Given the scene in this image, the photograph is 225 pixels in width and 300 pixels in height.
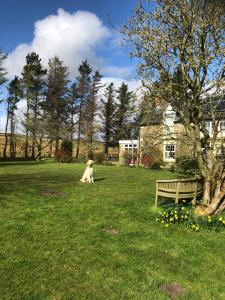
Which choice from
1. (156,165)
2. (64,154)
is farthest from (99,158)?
(156,165)

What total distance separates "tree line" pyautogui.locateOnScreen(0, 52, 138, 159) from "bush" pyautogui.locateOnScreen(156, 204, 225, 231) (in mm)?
32499

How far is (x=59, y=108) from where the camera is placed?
54.5 metres

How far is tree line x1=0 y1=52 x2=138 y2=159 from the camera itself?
152ft

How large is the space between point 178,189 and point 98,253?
4755mm

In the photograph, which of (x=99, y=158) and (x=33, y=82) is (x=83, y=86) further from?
(x=99, y=158)

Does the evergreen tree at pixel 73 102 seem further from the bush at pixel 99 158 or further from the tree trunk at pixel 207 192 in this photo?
the tree trunk at pixel 207 192

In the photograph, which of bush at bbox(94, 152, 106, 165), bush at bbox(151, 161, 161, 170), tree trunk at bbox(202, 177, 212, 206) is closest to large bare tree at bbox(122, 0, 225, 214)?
tree trunk at bbox(202, 177, 212, 206)

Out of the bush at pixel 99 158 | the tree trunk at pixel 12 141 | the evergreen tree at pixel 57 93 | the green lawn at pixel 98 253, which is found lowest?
the green lawn at pixel 98 253

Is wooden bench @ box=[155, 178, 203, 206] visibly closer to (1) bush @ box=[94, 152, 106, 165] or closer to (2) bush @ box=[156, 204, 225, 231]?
(2) bush @ box=[156, 204, 225, 231]

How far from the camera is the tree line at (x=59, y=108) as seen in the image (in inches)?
1825

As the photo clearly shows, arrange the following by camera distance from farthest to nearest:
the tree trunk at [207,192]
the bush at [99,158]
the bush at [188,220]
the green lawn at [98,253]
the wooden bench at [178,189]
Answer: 1. the bush at [99,158]
2. the wooden bench at [178,189]
3. the tree trunk at [207,192]
4. the bush at [188,220]
5. the green lawn at [98,253]

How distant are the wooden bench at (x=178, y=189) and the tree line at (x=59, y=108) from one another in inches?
1205

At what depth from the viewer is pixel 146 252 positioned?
6.82 m

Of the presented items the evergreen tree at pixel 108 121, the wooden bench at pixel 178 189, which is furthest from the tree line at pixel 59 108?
the wooden bench at pixel 178 189
